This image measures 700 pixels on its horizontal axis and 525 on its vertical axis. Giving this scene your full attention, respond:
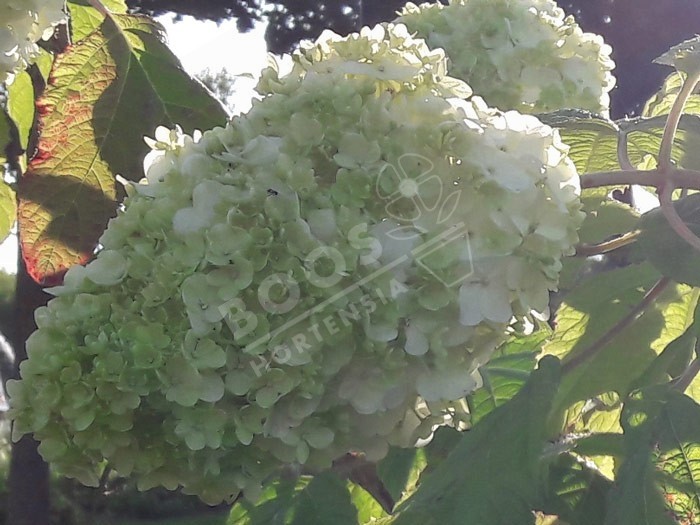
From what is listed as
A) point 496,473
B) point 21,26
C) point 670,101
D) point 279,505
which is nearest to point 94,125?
point 21,26

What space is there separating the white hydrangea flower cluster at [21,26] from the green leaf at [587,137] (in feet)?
1.48

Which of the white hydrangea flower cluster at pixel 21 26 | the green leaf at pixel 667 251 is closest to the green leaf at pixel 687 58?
the green leaf at pixel 667 251

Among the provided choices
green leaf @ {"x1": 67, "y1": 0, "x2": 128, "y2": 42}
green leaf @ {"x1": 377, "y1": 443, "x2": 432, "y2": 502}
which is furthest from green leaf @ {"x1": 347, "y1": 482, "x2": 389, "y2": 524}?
green leaf @ {"x1": 67, "y1": 0, "x2": 128, "y2": 42}

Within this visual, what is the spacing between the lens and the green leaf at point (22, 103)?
99cm

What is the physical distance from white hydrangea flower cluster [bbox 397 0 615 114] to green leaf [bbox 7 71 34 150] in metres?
0.44

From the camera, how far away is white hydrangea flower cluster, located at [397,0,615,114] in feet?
2.87

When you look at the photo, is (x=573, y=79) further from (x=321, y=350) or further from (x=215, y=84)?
(x=215, y=84)

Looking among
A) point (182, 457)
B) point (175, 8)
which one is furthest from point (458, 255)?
point (175, 8)

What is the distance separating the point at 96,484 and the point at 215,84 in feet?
10.2

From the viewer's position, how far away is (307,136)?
0.55 meters

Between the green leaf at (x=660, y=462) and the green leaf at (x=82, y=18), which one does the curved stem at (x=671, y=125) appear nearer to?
the green leaf at (x=660, y=462)

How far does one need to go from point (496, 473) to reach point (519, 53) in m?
0.47

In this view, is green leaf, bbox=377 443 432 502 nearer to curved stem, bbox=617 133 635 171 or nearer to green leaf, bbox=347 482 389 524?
green leaf, bbox=347 482 389 524

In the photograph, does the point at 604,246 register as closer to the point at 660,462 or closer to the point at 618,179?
the point at 618,179
